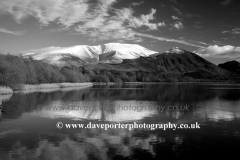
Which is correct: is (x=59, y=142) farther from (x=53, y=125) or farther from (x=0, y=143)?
(x=53, y=125)

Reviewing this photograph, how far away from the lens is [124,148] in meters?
12.6

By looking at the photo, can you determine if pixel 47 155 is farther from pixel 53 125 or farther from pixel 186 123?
pixel 186 123

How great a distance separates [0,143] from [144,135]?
340 inches

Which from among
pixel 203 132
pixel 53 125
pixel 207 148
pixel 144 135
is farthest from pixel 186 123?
pixel 53 125

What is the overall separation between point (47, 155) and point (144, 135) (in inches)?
260

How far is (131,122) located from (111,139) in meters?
5.82

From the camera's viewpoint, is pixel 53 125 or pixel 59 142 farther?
pixel 53 125

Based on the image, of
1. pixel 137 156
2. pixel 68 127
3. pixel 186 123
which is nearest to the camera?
pixel 137 156

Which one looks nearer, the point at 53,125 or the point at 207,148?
the point at 207,148

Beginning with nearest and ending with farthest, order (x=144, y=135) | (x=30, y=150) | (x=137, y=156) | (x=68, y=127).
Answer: (x=137, y=156), (x=30, y=150), (x=144, y=135), (x=68, y=127)

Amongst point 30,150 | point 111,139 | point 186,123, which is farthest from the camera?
point 186,123

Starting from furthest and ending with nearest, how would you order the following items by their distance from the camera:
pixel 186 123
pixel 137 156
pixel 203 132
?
pixel 186 123, pixel 203 132, pixel 137 156

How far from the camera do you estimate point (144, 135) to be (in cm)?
1561

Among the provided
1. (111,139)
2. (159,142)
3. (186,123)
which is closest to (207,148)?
(159,142)
